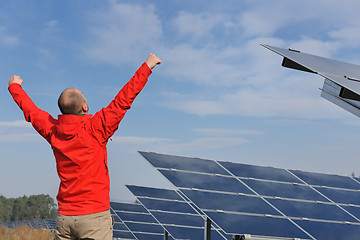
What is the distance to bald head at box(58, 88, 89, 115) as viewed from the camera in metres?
4.64

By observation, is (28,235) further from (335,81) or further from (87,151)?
(335,81)

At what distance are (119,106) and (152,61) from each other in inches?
24.0

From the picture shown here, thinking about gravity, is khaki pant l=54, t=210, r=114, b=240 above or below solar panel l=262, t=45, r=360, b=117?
below

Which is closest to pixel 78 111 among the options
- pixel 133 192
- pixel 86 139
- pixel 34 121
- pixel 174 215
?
pixel 86 139

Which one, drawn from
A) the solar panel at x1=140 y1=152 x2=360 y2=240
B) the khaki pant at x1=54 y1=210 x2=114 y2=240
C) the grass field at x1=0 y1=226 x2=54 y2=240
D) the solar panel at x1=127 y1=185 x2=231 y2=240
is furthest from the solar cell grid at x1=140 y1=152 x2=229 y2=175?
the grass field at x1=0 y1=226 x2=54 y2=240

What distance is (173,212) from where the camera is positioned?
44.3ft

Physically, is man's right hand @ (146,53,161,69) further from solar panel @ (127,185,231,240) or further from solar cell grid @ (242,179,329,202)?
solar panel @ (127,185,231,240)

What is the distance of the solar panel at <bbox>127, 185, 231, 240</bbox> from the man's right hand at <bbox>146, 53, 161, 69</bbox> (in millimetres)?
7344

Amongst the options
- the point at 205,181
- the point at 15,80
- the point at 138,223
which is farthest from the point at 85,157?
the point at 138,223

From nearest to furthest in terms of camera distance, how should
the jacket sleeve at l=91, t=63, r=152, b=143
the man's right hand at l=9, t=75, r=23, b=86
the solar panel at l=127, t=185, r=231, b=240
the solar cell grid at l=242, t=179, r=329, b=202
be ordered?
the jacket sleeve at l=91, t=63, r=152, b=143 < the man's right hand at l=9, t=75, r=23, b=86 < the solar cell grid at l=242, t=179, r=329, b=202 < the solar panel at l=127, t=185, r=231, b=240

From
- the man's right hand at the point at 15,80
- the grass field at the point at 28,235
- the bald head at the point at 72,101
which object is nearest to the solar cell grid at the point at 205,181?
the man's right hand at the point at 15,80

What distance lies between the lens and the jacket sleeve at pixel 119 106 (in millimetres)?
4488

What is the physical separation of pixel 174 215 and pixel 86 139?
912 cm

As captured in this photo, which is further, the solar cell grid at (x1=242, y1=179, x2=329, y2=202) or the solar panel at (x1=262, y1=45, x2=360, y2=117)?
the solar cell grid at (x1=242, y1=179, x2=329, y2=202)
